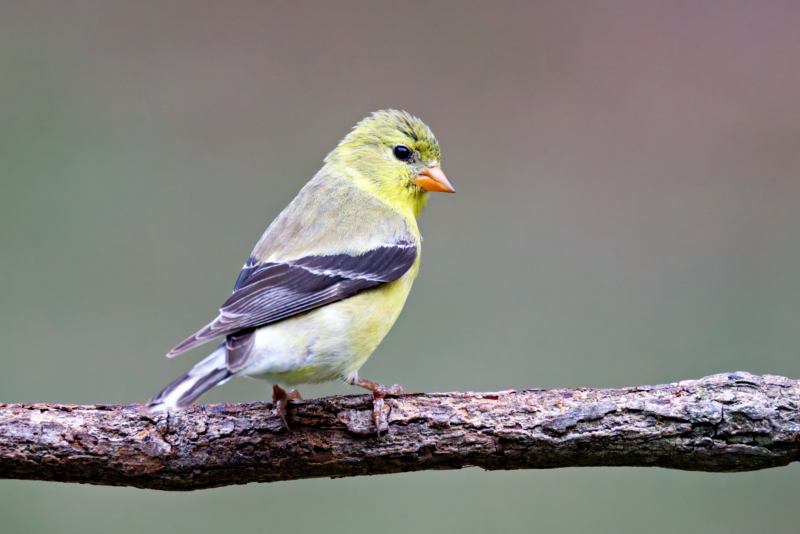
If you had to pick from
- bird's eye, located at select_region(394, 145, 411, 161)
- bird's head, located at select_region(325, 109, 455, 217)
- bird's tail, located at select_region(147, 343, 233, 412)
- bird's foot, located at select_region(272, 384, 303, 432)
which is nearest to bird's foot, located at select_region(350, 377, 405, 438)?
bird's foot, located at select_region(272, 384, 303, 432)

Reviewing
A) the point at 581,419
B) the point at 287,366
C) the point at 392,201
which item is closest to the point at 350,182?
the point at 392,201

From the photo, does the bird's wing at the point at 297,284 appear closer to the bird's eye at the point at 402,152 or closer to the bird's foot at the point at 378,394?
the bird's foot at the point at 378,394

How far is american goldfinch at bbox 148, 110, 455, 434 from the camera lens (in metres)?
1.64

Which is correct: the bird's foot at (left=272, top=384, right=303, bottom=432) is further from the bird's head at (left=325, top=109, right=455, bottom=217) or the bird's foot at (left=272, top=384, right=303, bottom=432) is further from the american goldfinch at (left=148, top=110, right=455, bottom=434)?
the bird's head at (left=325, top=109, right=455, bottom=217)

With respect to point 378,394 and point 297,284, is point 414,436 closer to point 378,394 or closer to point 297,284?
point 378,394

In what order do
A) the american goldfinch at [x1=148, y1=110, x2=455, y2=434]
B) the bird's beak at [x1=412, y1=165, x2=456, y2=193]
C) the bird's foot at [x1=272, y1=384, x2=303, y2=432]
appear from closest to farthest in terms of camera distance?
the american goldfinch at [x1=148, y1=110, x2=455, y2=434]
the bird's foot at [x1=272, y1=384, x2=303, y2=432]
the bird's beak at [x1=412, y1=165, x2=456, y2=193]

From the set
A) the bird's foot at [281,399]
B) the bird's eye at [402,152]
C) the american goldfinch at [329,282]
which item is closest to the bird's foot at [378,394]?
the american goldfinch at [329,282]

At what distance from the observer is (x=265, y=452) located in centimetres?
176

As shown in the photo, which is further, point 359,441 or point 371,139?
point 371,139

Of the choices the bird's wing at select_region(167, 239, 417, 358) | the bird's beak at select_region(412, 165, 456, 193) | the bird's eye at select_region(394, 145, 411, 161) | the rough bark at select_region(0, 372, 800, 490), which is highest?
the bird's eye at select_region(394, 145, 411, 161)

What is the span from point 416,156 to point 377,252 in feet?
1.85

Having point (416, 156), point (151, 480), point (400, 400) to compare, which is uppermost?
point (416, 156)

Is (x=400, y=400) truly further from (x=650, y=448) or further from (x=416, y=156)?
(x=416, y=156)

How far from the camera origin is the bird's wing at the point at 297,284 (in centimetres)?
168
